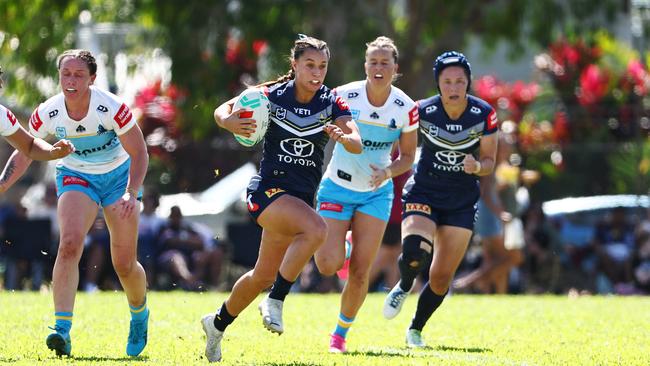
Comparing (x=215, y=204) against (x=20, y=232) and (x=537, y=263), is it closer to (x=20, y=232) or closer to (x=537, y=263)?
(x=20, y=232)

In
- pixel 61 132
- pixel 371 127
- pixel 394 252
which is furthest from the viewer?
pixel 394 252

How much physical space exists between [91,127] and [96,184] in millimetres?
401

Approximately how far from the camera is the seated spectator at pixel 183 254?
706 inches

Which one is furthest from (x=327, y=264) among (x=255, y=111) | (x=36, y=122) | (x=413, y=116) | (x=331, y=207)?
(x=36, y=122)

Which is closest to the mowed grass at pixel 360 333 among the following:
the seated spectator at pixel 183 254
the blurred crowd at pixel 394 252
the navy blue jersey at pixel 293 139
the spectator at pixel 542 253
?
the navy blue jersey at pixel 293 139

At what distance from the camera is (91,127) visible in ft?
30.5

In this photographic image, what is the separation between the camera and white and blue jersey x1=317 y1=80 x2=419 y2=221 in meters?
10.0

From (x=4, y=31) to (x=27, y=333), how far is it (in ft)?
38.1

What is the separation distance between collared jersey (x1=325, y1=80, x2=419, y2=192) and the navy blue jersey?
1113 millimetres

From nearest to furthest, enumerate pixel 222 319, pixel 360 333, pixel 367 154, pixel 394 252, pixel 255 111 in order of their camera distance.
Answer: pixel 255 111, pixel 222 319, pixel 367 154, pixel 360 333, pixel 394 252

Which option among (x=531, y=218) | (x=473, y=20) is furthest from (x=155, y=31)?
(x=531, y=218)

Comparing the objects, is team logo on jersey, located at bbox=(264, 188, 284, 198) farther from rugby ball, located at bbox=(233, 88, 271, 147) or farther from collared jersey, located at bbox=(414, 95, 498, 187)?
collared jersey, located at bbox=(414, 95, 498, 187)

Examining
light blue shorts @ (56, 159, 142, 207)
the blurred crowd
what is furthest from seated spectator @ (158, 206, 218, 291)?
light blue shorts @ (56, 159, 142, 207)

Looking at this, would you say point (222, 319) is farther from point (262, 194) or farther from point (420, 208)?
point (420, 208)
